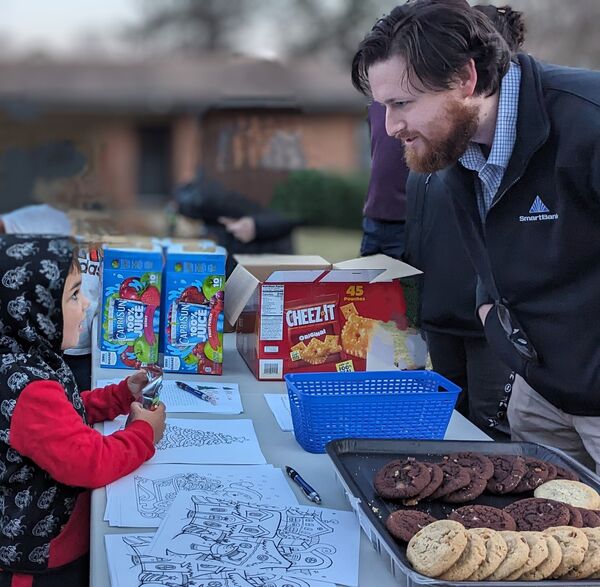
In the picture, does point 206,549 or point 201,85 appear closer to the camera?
point 206,549

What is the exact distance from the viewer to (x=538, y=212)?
5.93 ft

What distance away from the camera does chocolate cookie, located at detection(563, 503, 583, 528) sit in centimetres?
123

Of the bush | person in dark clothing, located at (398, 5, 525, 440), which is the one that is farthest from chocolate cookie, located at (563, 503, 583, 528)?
the bush

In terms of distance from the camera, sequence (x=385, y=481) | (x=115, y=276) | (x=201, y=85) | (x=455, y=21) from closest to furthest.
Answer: (x=385, y=481), (x=455, y=21), (x=115, y=276), (x=201, y=85)

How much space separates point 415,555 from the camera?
3.70 feet

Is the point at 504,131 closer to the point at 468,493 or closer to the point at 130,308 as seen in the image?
the point at 468,493

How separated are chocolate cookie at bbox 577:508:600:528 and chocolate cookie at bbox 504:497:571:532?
0.08ft

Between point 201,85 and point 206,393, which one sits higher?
point 201,85

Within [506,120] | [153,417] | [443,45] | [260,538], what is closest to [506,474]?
[260,538]

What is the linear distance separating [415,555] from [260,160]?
4317 mm

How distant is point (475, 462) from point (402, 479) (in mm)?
163

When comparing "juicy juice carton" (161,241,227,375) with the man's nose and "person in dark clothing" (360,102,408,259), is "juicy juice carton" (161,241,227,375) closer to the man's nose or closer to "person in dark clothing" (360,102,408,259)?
the man's nose

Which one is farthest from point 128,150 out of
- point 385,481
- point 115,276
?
point 385,481

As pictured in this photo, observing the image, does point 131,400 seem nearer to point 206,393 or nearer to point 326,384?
point 206,393
